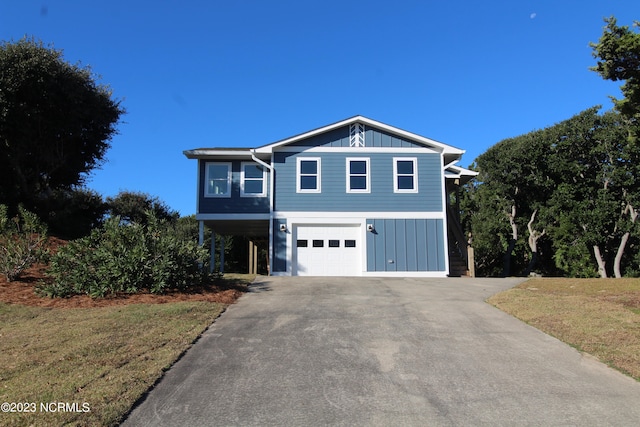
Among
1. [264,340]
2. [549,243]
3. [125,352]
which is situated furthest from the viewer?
[549,243]

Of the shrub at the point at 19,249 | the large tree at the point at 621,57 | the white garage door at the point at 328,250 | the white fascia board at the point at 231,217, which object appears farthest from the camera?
the white fascia board at the point at 231,217

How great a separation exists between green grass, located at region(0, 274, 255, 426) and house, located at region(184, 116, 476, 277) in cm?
830

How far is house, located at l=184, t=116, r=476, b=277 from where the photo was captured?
17.3 m

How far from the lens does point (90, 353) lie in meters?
6.00

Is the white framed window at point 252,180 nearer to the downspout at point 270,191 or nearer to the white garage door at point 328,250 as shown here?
the downspout at point 270,191

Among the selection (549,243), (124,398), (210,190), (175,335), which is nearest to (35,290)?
(175,335)

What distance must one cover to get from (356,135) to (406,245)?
16.0 ft

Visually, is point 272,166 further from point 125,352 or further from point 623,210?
point 623,210

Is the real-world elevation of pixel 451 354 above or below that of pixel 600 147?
below

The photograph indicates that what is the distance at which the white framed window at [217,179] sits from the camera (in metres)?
18.2

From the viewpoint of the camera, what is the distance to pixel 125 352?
6.10m

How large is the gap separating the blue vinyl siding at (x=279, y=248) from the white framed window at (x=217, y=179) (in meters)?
2.50

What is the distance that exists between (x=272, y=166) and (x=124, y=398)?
45.1 ft

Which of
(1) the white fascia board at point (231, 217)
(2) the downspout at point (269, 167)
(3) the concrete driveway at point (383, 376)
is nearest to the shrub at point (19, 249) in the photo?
(3) the concrete driveway at point (383, 376)
